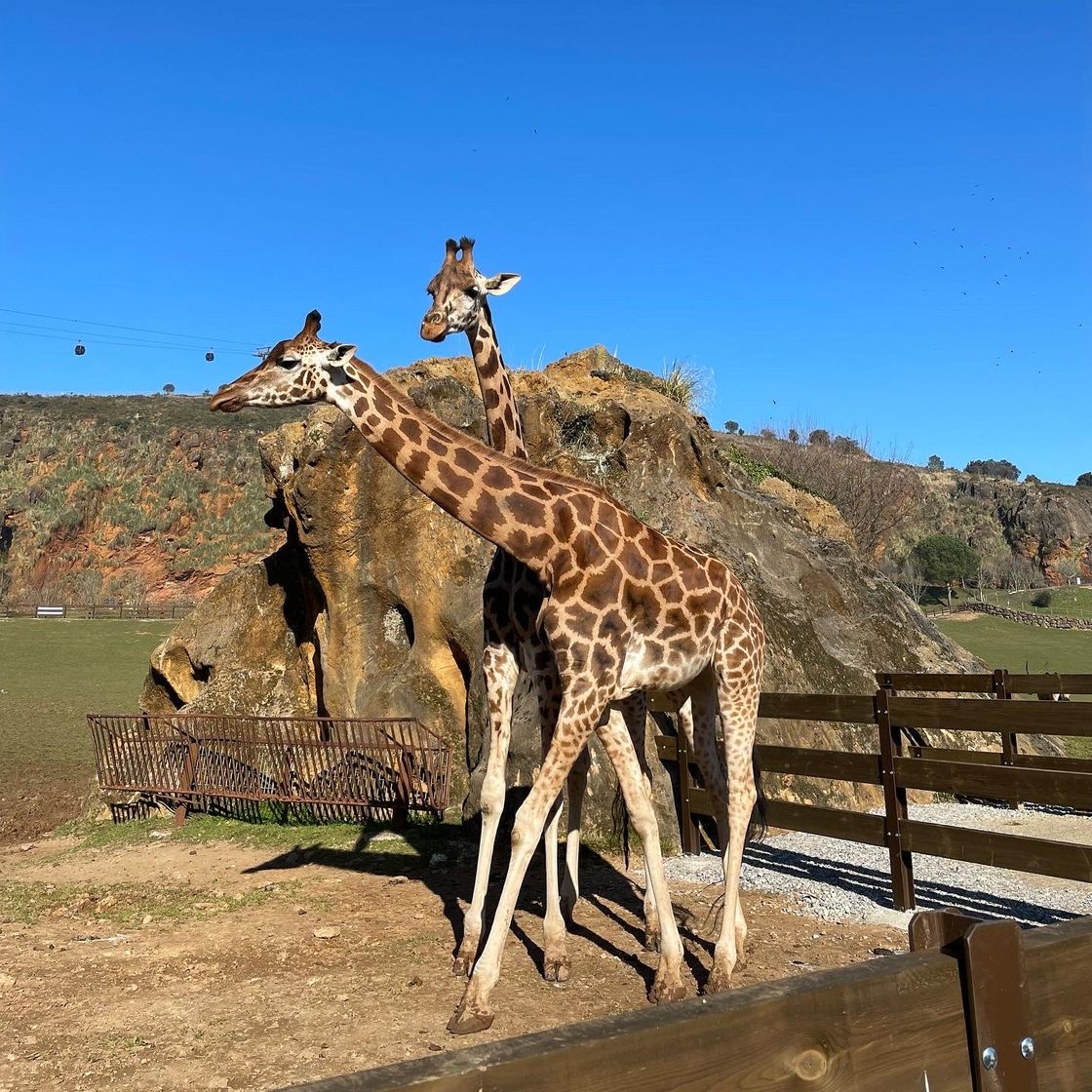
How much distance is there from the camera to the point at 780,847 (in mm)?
9172

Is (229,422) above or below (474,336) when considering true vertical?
above

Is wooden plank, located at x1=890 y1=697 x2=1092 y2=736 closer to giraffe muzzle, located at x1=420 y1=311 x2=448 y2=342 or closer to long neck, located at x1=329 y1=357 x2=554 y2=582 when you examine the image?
long neck, located at x1=329 y1=357 x2=554 y2=582

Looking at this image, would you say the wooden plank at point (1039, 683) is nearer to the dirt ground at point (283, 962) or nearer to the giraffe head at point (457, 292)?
the dirt ground at point (283, 962)

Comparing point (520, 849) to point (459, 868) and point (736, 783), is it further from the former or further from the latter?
point (459, 868)

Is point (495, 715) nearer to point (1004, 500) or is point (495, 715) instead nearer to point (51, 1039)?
point (51, 1039)

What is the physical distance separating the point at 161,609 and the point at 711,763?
49306 millimetres

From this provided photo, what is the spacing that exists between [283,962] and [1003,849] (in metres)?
4.58

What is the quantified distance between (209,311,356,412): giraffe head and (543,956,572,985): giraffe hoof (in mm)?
3610

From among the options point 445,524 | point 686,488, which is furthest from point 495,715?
point 686,488

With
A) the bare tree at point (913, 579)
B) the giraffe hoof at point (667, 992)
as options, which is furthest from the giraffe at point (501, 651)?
the bare tree at point (913, 579)

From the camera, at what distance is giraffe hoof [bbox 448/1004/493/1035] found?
4855mm

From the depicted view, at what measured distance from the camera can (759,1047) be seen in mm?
1730

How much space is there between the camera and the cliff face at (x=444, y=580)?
38.9ft

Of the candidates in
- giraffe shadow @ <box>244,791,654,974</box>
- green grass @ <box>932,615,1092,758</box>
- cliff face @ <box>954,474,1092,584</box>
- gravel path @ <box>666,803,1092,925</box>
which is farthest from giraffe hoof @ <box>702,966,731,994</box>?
cliff face @ <box>954,474,1092,584</box>
